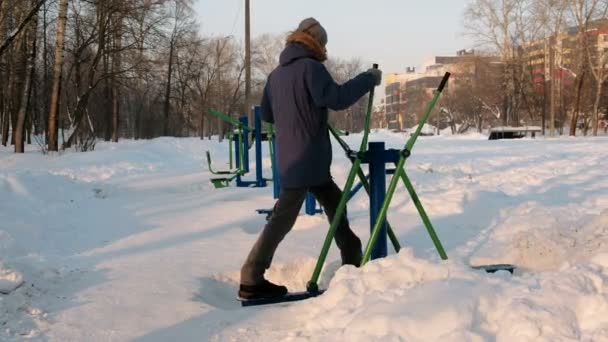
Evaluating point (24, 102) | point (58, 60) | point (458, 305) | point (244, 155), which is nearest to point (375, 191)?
point (458, 305)

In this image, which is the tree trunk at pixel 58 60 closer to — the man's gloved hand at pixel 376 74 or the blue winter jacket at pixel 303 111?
the blue winter jacket at pixel 303 111

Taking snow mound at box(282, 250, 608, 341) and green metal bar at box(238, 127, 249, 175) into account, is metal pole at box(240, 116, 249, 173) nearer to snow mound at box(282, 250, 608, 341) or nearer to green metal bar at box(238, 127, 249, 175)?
green metal bar at box(238, 127, 249, 175)

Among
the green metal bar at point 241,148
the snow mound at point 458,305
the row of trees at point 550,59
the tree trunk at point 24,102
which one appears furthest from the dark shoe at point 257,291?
the row of trees at point 550,59

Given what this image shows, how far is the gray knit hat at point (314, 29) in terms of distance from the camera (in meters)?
3.31

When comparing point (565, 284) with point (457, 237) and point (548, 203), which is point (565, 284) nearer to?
point (457, 237)

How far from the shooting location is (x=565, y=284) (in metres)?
2.51

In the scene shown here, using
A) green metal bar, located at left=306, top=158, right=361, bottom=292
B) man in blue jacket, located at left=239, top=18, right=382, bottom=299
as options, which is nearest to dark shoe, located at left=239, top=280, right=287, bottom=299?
man in blue jacket, located at left=239, top=18, right=382, bottom=299

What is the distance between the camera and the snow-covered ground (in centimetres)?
239

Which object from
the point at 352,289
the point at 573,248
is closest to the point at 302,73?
the point at 352,289

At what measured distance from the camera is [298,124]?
126 inches

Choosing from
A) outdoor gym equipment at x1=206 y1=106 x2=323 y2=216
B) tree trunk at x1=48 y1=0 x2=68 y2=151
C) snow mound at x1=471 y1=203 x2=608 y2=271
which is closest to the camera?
snow mound at x1=471 y1=203 x2=608 y2=271

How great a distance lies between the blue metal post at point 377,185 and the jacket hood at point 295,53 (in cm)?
68

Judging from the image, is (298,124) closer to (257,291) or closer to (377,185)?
(377,185)

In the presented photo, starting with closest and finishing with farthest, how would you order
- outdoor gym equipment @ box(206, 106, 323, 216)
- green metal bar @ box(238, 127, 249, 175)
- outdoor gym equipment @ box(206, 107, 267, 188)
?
outdoor gym equipment @ box(206, 106, 323, 216) < outdoor gym equipment @ box(206, 107, 267, 188) < green metal bar @ box(238, 127, 249, 175)
